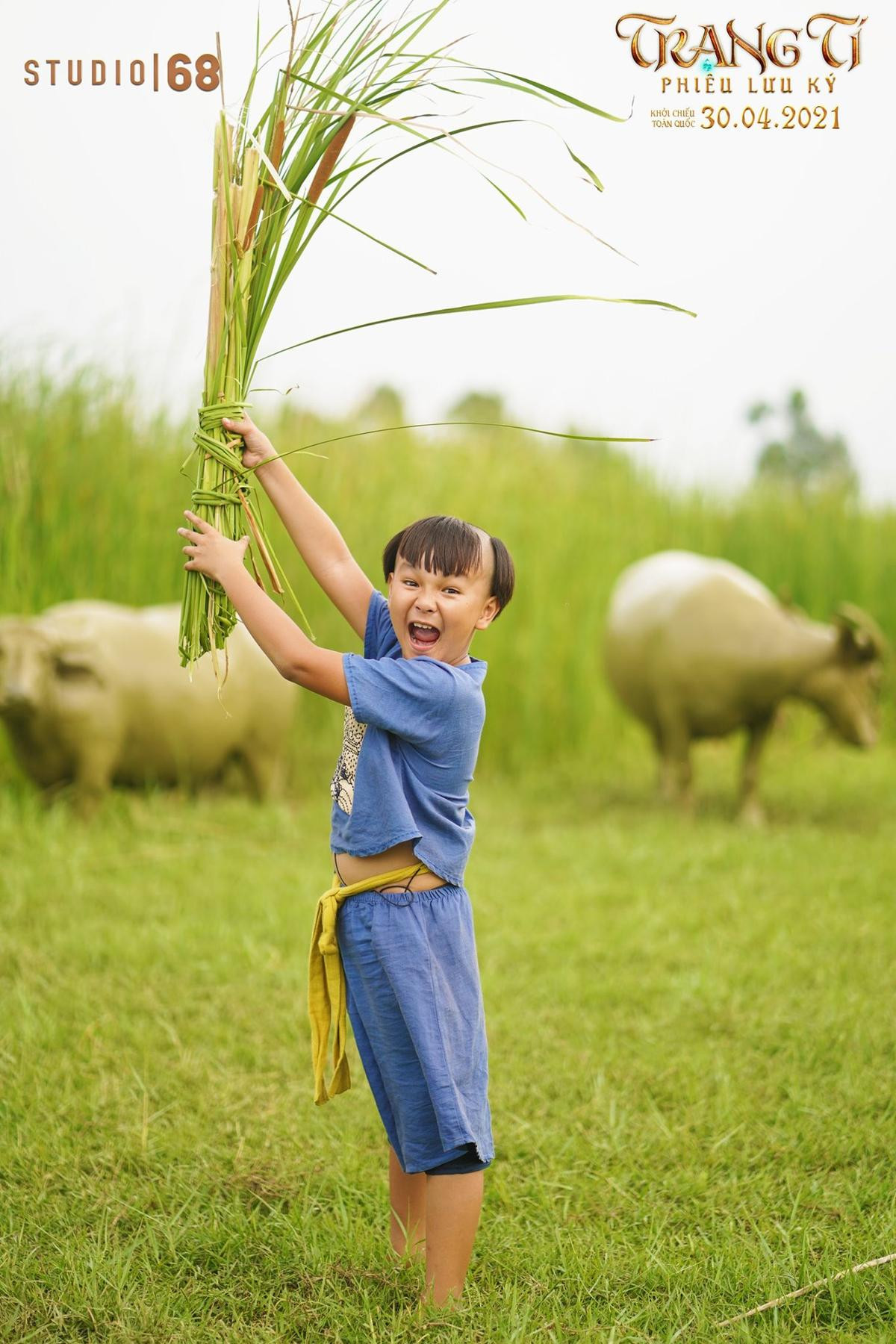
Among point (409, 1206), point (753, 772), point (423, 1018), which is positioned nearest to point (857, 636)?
point (753, 772)

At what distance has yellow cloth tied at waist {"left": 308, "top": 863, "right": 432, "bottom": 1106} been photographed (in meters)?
2.17

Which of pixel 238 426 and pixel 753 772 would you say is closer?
pixel 238 426

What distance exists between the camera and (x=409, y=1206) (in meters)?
2.35

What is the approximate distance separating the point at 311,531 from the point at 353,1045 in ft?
5.80

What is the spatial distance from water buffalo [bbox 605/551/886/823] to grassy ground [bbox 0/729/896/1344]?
76cm

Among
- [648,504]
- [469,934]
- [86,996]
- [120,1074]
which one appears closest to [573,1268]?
[469,934]

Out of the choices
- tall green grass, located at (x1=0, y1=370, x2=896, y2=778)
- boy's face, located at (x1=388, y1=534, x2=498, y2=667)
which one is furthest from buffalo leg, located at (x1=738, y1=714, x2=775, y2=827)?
boy's face, located at (x1=388, y1=534, x2=498, y2=667)

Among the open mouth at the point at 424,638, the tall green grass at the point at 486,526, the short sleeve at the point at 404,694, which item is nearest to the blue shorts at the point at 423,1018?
the short sleeve at the point at 404,694

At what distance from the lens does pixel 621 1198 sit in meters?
2.66

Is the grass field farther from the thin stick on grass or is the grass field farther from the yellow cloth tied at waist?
the yellow cloth tied at waist

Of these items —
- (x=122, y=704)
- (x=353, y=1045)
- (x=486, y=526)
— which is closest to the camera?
(x=353, y=1045)

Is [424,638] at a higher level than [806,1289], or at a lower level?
higher

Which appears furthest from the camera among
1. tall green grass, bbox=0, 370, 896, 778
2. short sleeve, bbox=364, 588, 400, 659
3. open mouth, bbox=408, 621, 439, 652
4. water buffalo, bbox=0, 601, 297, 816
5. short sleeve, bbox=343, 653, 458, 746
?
tall green grass, bbox=0, 370, 896, 778

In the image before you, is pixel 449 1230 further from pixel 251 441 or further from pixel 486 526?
pixel 486 526
